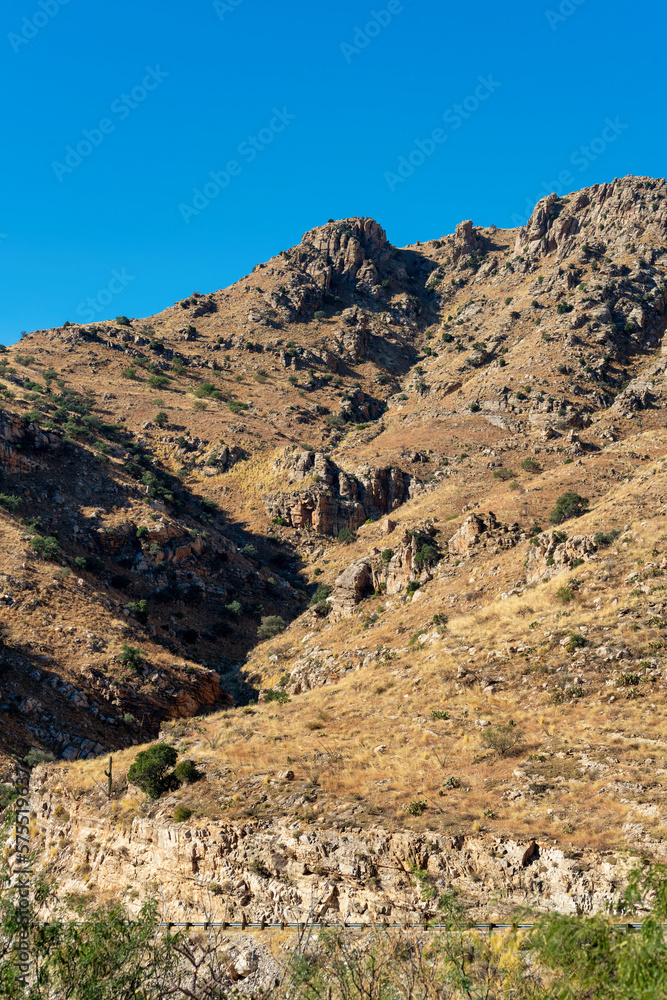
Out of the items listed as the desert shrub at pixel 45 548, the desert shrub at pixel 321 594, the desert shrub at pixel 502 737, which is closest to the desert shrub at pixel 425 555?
the desert shrub at pixel 321 594

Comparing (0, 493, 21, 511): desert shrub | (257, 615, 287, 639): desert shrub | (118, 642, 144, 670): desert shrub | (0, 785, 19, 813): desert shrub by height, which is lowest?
(0, 785, 19, 813): desert shrub

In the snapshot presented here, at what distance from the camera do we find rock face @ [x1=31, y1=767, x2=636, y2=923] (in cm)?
1284

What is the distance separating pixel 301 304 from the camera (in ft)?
349

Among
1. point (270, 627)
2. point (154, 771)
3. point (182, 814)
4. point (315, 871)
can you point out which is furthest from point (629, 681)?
point (270, 627)

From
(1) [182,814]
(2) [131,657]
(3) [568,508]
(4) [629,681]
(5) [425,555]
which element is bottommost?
(1) [182,814]

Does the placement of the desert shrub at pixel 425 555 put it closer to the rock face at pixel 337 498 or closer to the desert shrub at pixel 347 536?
the desert shrub at pixel 347 536

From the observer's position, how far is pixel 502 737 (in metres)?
18.8

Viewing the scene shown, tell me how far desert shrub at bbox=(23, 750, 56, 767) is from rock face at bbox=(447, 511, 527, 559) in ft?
84.4

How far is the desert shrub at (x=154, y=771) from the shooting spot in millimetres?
19781

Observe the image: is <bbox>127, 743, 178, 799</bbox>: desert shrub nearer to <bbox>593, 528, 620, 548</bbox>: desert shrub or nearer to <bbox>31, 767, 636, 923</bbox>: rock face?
<bbox>31, 767, 636, 923</bbox>: rock face

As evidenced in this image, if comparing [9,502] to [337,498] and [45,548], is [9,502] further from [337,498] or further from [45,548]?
[337,498]

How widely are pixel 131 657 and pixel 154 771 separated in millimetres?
15380

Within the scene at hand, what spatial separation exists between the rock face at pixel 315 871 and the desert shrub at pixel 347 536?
126 ft

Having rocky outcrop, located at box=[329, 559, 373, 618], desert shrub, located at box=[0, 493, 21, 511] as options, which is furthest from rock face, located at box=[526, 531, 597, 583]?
desert shrub, located at box=[0, 493, 21, 511]
